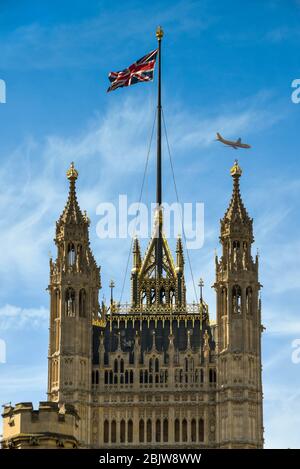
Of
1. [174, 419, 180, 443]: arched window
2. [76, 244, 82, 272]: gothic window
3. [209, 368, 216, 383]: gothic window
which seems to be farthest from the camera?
[76, 244, 82, 272]: gothic window

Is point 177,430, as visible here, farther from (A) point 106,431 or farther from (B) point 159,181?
(B) point 159,181

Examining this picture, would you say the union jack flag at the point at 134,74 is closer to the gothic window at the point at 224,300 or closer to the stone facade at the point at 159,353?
the stone facade at the point at 159,353

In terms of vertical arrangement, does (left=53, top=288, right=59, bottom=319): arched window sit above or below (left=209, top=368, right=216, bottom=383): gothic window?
above

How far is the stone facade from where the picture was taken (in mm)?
159000

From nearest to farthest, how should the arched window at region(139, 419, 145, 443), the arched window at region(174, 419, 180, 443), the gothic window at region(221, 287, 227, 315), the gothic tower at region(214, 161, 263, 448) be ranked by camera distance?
the gothic tower at region(214, 161, 263, 448), the arched window at region(174, 419, 180, 443), the arched window at region(139, 419, 145, 443), the gothic window at region(221, 287, 227, 315)

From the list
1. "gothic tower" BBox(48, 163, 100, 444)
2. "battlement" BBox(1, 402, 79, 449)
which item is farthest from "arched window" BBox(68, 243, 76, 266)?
"battlement" BBox(1, 402, 79, 449)

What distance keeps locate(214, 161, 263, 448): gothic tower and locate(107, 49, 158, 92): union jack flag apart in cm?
1474

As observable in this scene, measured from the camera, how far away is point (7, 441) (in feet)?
354

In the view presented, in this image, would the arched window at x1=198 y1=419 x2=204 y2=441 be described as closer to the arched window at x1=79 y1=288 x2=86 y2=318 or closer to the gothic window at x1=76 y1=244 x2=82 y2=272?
the arched window at x1=79 y1=288 x2=86 y2=318

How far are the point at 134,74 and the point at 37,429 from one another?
2499 inches

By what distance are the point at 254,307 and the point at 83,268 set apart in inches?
652

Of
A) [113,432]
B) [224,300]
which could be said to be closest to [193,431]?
[113,432]

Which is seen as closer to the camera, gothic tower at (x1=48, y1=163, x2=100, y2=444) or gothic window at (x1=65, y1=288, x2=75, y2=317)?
gothic tower at (x1=48, y1=163, x2=100, y2=444)

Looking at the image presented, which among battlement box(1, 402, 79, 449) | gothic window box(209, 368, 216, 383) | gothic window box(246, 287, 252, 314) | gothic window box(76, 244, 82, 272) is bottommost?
battlement box(1, 402, 79, 449)
